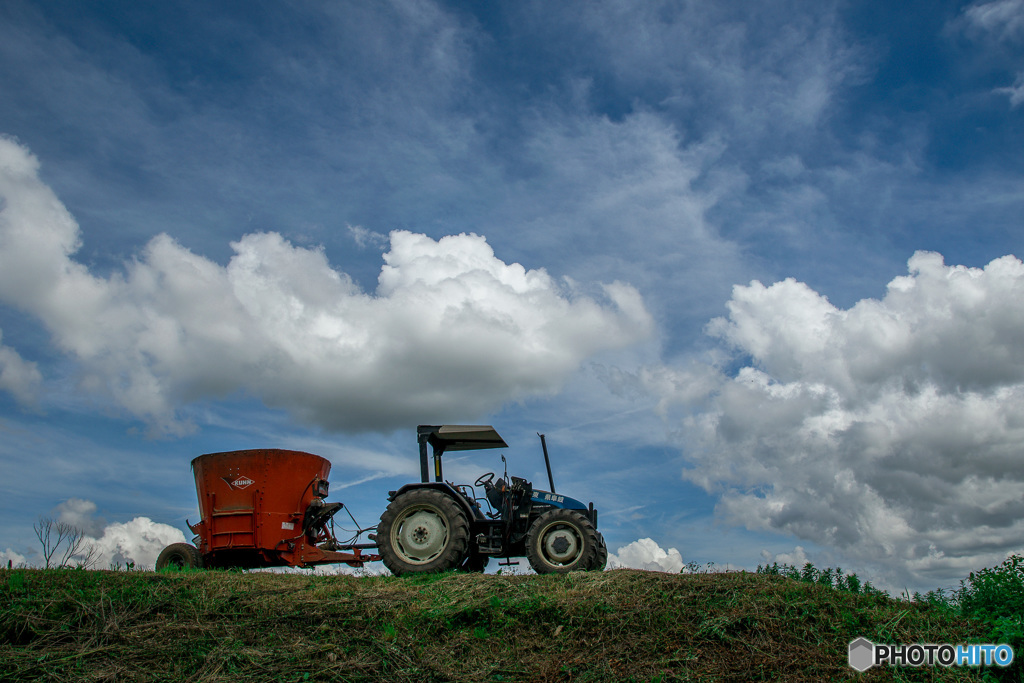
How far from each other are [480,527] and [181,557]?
580 centimetres

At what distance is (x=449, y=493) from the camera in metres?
11.2

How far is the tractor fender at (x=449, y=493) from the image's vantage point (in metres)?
11.0

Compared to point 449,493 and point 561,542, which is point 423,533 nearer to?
point 449,493

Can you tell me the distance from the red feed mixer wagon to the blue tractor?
4.33ft

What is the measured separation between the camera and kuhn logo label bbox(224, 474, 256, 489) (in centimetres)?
1216

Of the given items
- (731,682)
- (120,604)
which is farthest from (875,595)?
(120,604)

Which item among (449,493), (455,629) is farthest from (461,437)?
(455,629)

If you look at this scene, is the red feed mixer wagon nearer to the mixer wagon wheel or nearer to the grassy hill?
the mixer wagon wheel

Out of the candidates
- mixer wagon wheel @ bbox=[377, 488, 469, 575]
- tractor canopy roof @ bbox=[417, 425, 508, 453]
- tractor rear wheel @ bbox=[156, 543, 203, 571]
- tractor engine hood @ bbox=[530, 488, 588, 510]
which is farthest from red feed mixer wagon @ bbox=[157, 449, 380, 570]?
tractor engine hood @ bbox=[530, 488, 588, 510]

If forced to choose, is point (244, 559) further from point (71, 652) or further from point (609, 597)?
point (609, 597)

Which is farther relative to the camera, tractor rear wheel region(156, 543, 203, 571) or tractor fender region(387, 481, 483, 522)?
tractor rear wheel region(156, 543, 203, 571)

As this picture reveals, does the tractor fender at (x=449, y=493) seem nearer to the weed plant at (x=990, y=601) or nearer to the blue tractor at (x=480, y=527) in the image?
the blue tractor at (x=480, y=527)

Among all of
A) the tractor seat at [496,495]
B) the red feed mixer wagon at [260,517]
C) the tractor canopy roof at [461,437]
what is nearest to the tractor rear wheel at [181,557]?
the red feed mixer wagon at [260,517]

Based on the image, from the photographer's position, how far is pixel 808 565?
10.3m
